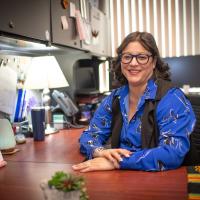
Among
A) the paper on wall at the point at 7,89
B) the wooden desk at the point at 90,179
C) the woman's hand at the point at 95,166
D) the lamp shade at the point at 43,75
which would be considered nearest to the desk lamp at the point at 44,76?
the lamp shade at the point at 43,75

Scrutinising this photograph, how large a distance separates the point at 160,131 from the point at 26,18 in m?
0.79

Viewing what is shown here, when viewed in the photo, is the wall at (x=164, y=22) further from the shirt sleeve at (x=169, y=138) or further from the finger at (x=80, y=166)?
the finger at (x=80, y=166)

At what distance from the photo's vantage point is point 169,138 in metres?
1.37

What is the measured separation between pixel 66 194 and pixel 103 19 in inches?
103

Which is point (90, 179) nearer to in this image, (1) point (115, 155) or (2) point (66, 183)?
(1) point (115, 155)

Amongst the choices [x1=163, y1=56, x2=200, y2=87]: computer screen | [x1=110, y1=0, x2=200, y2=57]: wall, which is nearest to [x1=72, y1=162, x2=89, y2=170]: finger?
[x1=163, y1=56, x2=200, y2=87]: computer screen

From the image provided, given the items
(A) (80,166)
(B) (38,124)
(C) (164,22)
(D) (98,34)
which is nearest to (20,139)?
(B) (38,124)

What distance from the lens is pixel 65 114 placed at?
242 cm

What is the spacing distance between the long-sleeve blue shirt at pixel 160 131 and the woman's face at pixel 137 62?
59mm

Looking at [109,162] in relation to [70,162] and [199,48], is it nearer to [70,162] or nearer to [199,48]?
[70,162]

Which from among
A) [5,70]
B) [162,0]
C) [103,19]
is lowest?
[5,70]

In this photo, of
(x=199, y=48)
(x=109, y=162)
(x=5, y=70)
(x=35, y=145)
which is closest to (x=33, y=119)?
(x=35, y=145)

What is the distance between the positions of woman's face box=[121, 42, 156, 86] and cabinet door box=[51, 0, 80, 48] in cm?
45

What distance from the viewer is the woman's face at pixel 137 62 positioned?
1.56 meters
